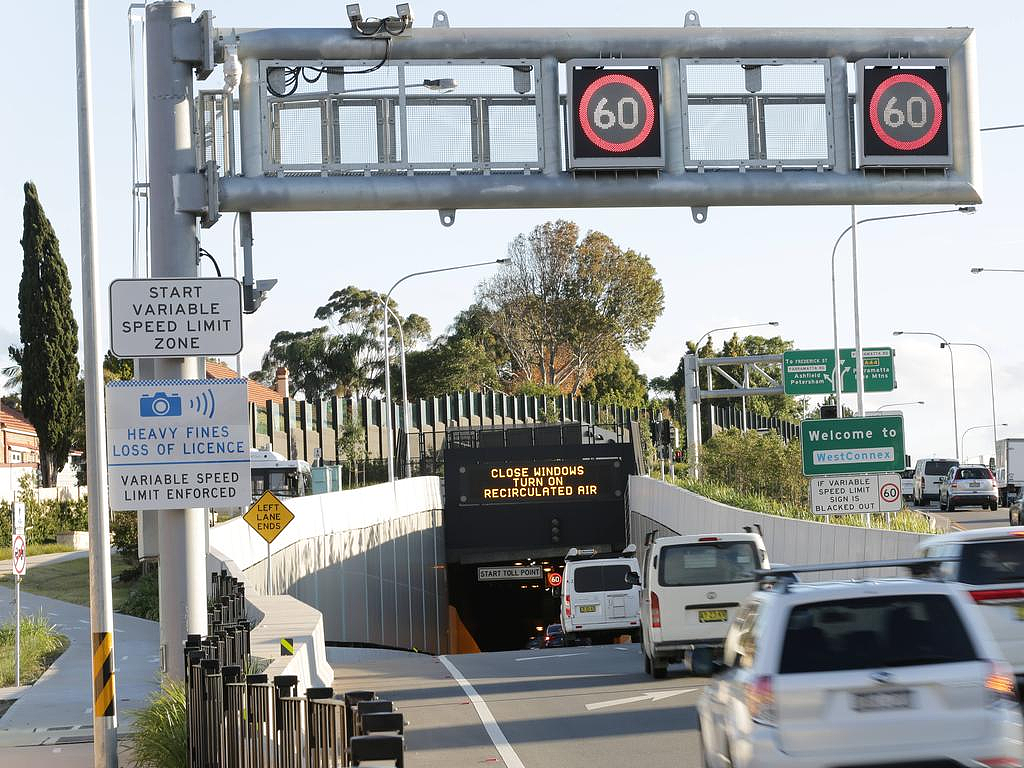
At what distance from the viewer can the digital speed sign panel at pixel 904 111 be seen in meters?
15.8

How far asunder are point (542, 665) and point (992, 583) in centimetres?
1118

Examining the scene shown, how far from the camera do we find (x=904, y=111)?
52.0 ft

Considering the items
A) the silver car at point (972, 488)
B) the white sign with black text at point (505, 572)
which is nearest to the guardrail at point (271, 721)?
the white sign with black text at point (505, 572)

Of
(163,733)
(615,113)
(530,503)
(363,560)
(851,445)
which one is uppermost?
(615,113)

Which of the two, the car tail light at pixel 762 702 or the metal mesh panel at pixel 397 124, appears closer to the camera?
the car tail light at pixel 762 702

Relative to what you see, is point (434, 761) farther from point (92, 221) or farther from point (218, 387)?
point (92, 221)

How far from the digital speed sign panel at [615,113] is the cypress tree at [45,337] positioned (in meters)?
48.0

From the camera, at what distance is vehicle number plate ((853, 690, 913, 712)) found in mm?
8938

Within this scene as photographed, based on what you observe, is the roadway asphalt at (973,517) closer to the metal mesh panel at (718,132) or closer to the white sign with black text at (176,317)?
the metal mesh panel at (718,132)

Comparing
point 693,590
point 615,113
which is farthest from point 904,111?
point 693,590

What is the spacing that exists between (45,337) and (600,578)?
33597 millimetres

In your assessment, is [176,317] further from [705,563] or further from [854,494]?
[854,494]

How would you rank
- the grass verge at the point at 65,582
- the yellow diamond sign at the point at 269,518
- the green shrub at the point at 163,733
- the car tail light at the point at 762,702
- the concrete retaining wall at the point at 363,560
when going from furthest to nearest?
the grass verge at the point at 65,582
the concrete retaining wall at the point at 363,560
the yellow diamond sign at the point at 269,518
the green shrub at the point at 163,733
the car tail light at the point at 762,702

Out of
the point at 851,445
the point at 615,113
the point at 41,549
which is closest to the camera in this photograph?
the point at 615,113
